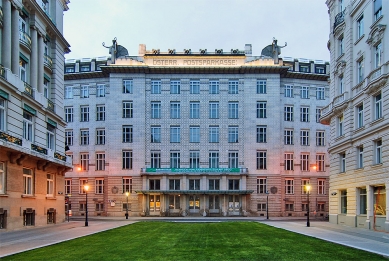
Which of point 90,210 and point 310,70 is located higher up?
point 310,70

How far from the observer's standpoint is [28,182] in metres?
35.6

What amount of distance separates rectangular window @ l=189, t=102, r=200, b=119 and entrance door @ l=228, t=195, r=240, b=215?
12934 mm

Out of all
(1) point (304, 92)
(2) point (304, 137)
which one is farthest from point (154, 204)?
(1) point (304, 92)

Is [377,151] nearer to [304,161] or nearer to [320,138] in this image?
[304,161]

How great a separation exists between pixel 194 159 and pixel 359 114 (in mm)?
33414

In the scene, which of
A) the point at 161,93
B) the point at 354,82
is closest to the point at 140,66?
the point at 161,93

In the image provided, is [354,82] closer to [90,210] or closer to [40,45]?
[40,45]

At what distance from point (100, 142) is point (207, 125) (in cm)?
1667

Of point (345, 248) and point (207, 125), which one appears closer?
point (345, 248)

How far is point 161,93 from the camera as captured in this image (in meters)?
68.2

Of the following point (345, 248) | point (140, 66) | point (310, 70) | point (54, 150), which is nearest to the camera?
point (345, 248)

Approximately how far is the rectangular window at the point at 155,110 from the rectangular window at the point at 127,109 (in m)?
3.12

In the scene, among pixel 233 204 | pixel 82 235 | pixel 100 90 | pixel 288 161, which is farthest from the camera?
pixel 100 90

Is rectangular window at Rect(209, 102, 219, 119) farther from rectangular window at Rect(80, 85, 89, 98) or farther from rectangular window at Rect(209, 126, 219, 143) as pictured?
rectangular window at Rect(80, 85, 89, 98)
